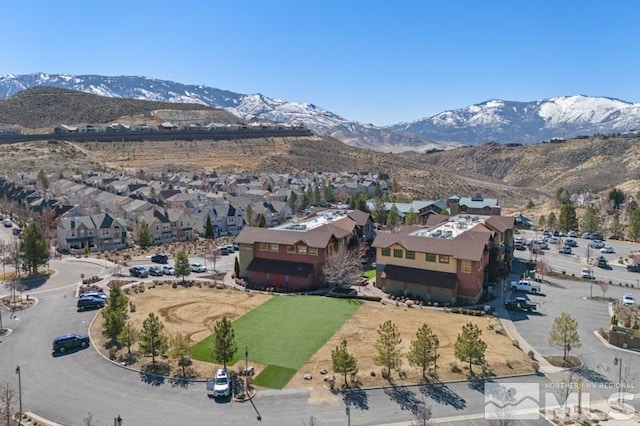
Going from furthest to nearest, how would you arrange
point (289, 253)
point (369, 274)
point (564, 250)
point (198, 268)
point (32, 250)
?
point (564, 250) → point (198, 268) → point (369, 274) → point (289, 253) → point (32, 250)

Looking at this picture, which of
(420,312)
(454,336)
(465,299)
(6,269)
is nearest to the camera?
(454,336)

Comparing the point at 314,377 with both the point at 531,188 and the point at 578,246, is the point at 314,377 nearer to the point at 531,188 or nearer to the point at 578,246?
the point at 578,246

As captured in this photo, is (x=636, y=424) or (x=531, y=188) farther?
(x=531, y=188)

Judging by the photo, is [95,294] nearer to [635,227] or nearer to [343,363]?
[343,363]

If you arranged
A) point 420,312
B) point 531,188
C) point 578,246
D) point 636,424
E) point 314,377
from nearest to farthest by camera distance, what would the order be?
point 636,424
point 314,377
point 420,312
point 578,246
point 531,188

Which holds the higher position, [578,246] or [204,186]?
[204,186]

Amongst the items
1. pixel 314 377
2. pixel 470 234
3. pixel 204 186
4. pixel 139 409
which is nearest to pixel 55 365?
pixel 139 409

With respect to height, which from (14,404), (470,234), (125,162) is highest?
(125,162)

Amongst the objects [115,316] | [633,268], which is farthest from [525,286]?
[115,316]
